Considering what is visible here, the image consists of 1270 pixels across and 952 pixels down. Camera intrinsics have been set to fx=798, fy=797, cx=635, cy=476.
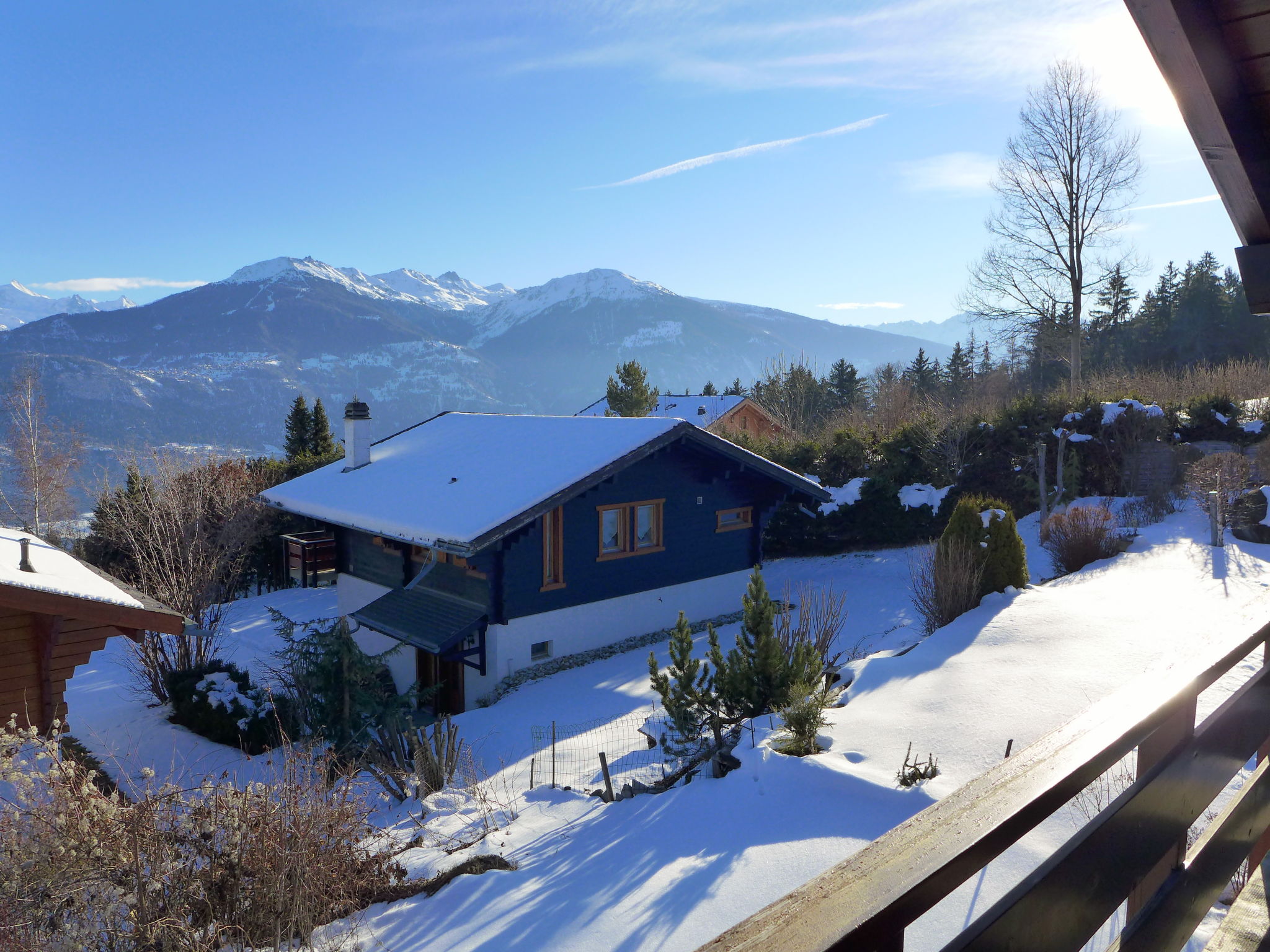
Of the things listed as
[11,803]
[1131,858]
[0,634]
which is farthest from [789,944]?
[0,634]

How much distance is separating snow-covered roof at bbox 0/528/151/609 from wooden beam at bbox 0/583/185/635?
0.04 metres

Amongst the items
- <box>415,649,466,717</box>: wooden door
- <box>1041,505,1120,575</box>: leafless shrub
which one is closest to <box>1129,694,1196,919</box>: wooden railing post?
<box>415,649,466,717</box>: wooden door

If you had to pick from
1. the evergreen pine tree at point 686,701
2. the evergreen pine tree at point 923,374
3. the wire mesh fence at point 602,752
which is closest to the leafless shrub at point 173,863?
the wire mesh fence at point 602,752

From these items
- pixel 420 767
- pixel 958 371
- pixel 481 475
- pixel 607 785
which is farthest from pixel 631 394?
pixel 958 371

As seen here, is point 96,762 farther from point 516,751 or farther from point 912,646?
point 912,646

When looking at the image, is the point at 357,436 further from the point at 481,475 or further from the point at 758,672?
the point at 758,672

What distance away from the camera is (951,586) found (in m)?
11.7

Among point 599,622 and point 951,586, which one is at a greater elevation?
point 951,586

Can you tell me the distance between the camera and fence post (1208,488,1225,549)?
14398mm

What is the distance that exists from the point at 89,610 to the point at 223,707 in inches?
248

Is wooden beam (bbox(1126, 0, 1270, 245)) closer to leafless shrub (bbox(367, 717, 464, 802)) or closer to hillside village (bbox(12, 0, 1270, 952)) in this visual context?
hillside village (bbox(12, 0, 1270, 952))

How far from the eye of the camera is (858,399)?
142 feet

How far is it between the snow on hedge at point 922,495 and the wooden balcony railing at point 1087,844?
61.8 ft

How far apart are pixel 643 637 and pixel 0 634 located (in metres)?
10.3
